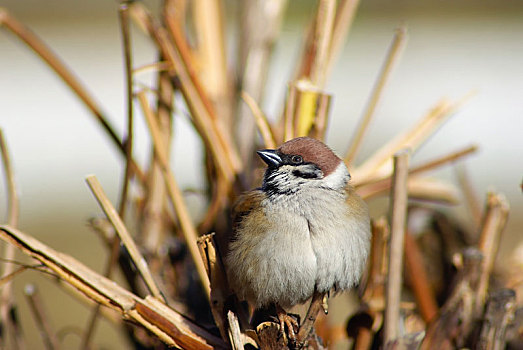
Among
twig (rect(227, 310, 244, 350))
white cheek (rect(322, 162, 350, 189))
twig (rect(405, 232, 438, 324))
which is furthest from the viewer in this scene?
twig (rect(405, 232, 438, 324))

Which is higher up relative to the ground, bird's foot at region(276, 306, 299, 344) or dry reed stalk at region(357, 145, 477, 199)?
dry reed stalk at region(357, 145, 477, 199)

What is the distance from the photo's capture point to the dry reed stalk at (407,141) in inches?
69.0

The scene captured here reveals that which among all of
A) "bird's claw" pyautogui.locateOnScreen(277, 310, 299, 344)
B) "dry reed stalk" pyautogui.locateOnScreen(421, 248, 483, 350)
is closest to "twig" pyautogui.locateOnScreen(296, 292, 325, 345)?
"bird's claw" pyautogui.locateOnScreen(277, 310, 299, 344)

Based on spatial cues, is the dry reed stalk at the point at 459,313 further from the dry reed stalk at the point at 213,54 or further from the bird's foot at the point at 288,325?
the dry reed stalk at the point at 213,54

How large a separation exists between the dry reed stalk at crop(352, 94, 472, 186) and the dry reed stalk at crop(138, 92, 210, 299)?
48 centimetres

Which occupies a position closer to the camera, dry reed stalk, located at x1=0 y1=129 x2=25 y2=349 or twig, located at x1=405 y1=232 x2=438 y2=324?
dry reed stalk, located at x1=0 y1=129 x2=25 y2=349

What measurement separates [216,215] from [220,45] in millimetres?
524

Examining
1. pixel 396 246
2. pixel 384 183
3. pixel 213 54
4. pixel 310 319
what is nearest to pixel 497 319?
pixel 396 246

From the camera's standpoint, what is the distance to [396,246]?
4.58ft

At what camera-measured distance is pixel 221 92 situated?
6.20ft

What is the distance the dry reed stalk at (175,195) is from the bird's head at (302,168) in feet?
0.69

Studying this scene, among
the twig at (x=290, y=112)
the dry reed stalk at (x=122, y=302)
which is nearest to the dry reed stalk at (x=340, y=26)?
the twig at (x=290, y=112)

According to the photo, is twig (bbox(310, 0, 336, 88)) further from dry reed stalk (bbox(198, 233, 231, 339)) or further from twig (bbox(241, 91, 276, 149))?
dry reed stalk (bbox(198, 233, 231, 339))

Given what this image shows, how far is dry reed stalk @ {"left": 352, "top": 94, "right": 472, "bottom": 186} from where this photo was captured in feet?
5.75
